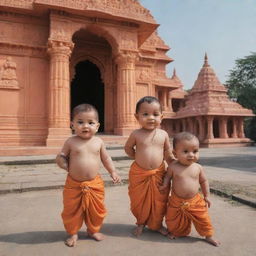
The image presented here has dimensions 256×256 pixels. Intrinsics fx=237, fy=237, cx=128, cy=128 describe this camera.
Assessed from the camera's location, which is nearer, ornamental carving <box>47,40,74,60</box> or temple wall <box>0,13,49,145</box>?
ornamental carving <box>47,40,74,60</box>

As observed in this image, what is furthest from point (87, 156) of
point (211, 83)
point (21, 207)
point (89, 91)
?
point (211, 83)

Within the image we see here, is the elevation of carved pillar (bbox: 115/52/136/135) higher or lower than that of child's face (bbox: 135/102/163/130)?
higher

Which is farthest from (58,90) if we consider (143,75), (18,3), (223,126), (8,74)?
(223,126)

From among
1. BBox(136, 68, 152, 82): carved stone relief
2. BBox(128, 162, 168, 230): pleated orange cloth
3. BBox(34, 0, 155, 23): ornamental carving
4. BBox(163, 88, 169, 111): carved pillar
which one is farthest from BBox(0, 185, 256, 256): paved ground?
BBox(163, 88, 169, 111): carved pillar

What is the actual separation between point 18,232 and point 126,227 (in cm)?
96

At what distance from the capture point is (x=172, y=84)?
17844mm

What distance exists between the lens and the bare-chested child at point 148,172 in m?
2.11

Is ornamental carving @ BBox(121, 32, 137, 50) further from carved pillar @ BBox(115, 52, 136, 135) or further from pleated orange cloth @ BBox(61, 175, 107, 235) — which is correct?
pleated orange cloth @ BBox(61, 175, 107, 235)

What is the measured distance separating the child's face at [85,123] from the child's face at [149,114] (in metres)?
0.42

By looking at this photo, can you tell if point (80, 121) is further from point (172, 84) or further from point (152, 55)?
point (172, 84)

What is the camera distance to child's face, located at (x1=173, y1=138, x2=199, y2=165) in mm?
1997

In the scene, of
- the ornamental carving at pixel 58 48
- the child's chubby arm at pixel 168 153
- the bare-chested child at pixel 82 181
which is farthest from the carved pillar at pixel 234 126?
the bare-chested child at pixel 82 181

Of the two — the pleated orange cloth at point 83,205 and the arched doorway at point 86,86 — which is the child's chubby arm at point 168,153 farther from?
the arched doorway at point 86,86

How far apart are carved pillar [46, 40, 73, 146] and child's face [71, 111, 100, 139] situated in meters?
7.28
